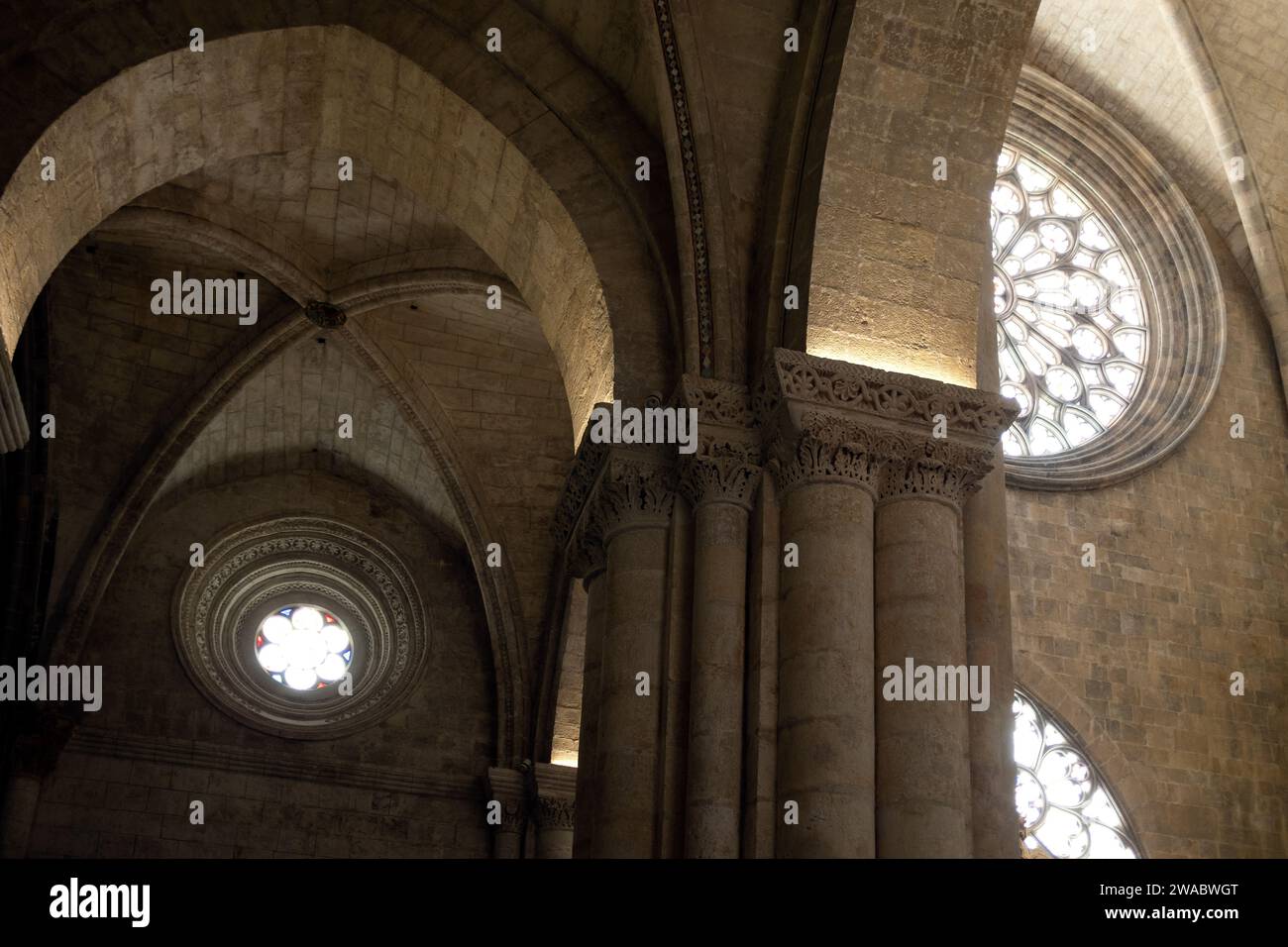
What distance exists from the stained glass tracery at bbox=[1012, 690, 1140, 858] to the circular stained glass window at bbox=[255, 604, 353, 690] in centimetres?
648

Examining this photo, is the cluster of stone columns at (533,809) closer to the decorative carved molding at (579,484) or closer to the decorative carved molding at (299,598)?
the decorative carved molding at (299,598)

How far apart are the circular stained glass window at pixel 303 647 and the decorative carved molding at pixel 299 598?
0.10 m

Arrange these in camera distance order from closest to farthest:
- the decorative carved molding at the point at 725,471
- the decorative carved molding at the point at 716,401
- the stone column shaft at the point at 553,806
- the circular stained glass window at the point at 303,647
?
1. the decorative carved molding at the point at 725,471
2. the decorative carved molding at the point at 716,401
3. the stone column shaft at the point at 553,806
4. the circular stained glass window at the point at 303,647

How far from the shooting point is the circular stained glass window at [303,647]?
1534cm

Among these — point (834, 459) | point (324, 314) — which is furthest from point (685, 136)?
point (324, 314)

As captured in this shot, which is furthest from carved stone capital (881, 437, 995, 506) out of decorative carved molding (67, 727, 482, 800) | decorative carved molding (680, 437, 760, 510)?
decorative carved molding (67, 727, 482, 800)

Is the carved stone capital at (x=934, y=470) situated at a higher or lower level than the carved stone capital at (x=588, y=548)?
higher

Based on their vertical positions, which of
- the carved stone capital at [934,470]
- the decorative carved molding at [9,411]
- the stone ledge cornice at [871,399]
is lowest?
the carved stone capital at [934,470]

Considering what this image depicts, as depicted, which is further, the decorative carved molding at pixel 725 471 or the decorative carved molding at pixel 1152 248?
the decorative carved molding at pixel 1152 248

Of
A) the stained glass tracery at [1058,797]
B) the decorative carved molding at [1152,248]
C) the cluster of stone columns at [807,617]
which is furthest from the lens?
the decorative carved molding at [1152,248]

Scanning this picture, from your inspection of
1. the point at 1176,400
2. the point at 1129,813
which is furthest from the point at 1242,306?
the point at 1129,813

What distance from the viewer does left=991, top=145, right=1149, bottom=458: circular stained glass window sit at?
15102mm

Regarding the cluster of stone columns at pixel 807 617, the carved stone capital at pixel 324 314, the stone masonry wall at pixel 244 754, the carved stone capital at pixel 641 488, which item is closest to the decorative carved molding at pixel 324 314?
the carved stone capital at pixel 324 314

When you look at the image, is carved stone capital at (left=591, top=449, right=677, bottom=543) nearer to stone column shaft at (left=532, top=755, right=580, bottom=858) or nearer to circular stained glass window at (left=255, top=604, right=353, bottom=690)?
stone column shaft at (left=532, top=755, right=580, bottom=858)
